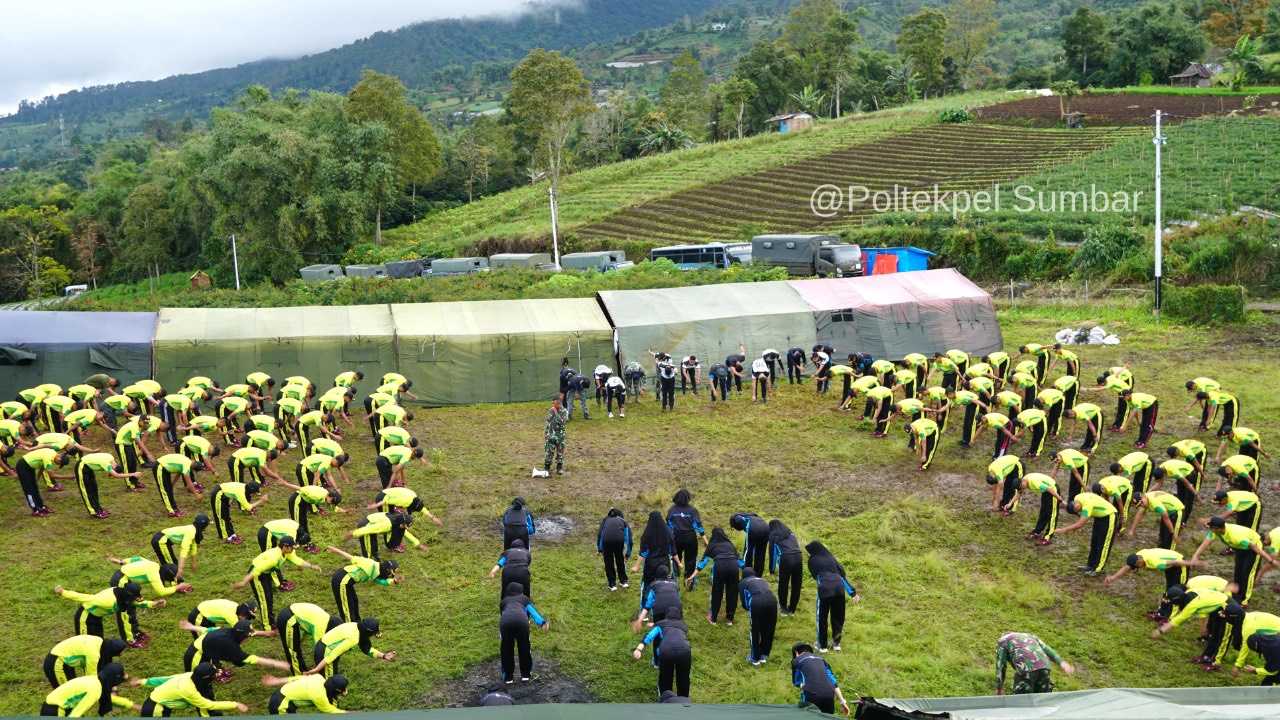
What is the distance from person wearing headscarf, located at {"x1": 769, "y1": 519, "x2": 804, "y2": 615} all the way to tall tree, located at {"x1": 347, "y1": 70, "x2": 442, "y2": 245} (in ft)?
136

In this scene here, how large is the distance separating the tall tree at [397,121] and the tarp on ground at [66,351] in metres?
28.3

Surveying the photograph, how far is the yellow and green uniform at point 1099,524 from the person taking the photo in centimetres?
1238

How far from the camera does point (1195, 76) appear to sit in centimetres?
6875

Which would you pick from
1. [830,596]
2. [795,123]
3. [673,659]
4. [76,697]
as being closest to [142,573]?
[76,697]

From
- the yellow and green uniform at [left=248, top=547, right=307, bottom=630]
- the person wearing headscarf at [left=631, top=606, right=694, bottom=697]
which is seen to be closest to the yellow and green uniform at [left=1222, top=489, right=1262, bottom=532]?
the person wearing headscarf at [left=631, top=606, right=694, bottom=697]

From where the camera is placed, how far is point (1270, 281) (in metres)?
30.7

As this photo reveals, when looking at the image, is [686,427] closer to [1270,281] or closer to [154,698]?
[154,698]

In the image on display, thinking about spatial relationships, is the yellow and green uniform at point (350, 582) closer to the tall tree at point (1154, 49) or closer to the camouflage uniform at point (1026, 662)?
the camouflage uniform at point (1026, 662)

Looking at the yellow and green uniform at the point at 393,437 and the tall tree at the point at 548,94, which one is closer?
the yellow and green uniform at the point at 393,437

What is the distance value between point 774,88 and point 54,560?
252ft

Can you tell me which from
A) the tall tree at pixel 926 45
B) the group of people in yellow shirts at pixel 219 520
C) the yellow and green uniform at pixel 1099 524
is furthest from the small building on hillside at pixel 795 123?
the yellow and green uniform at pixel 1099 524

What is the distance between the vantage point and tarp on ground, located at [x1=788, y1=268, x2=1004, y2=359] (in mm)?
24766

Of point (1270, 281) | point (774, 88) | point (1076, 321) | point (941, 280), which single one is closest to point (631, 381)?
point (941, 280)

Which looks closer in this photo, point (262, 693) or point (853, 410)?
point (262, 693)
